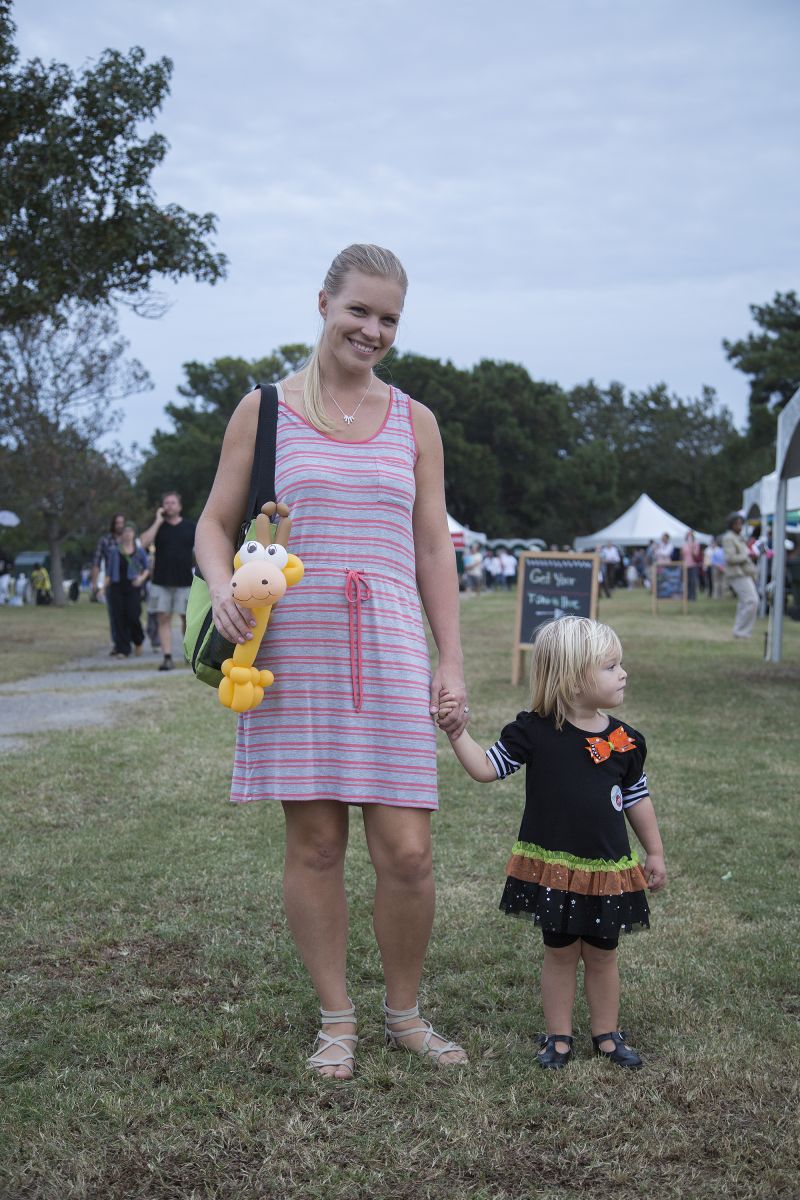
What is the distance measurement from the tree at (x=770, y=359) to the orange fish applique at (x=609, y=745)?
121ft

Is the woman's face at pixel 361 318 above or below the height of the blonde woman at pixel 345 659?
above

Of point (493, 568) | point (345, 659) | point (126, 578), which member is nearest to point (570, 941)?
point (345, 659)

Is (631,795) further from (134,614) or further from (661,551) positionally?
(661,551)

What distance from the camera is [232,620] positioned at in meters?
2.73

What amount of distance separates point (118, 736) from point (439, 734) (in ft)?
7.64

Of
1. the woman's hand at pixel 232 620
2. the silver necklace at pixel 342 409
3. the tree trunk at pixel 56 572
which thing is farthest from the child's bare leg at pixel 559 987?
the tree trunk at pixel 56 572

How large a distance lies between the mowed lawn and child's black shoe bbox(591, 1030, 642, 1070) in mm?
42

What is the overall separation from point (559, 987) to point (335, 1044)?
597 millimetres

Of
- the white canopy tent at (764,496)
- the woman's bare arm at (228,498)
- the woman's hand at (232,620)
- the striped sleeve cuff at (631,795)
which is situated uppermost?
the white canopy tent at (764,496)

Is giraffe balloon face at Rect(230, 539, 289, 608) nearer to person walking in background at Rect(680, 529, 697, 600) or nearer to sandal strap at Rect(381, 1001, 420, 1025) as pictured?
sandal strap at Rect(381, 1001, 420, 1025)

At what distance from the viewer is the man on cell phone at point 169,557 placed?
1239cm

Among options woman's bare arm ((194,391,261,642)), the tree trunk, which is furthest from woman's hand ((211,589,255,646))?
the tree trunk

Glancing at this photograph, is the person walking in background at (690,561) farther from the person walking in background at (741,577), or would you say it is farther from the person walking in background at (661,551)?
the person walking in background at (741,577)

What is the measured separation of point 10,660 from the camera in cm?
1427
